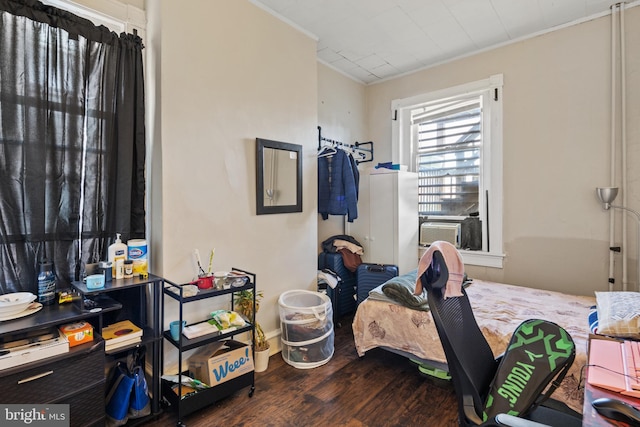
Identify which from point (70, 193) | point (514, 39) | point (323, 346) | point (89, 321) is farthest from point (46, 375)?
point (514, 39)

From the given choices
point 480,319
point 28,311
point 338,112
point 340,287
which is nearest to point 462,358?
point 480,319

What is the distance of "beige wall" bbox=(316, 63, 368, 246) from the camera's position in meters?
3.62

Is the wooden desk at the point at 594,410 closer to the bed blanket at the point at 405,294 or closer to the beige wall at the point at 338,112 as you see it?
the bed blanket at the point at 405,294

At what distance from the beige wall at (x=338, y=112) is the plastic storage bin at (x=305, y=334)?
1.16 m

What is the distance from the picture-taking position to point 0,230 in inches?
64.6

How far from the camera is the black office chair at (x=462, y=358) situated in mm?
1182

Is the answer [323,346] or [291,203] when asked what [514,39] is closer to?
[291,203]

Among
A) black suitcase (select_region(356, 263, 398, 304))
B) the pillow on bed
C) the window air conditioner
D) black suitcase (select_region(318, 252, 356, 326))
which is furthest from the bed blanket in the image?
the window air conditioner

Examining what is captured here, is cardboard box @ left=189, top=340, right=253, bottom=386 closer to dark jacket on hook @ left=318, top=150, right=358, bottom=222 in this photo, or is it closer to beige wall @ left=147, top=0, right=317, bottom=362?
beige wall @ left=147, top=0, right=317, bottom=362

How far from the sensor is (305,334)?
251cm

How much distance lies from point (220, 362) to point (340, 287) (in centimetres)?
158

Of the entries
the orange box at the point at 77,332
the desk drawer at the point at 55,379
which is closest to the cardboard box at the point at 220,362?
the desk drawer at the point at 55,379

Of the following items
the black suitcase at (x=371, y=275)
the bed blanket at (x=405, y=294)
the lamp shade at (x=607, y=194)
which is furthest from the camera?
the black suitcase at (x=371, y=275)

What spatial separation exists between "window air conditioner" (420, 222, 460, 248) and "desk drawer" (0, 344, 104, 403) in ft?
10.4
